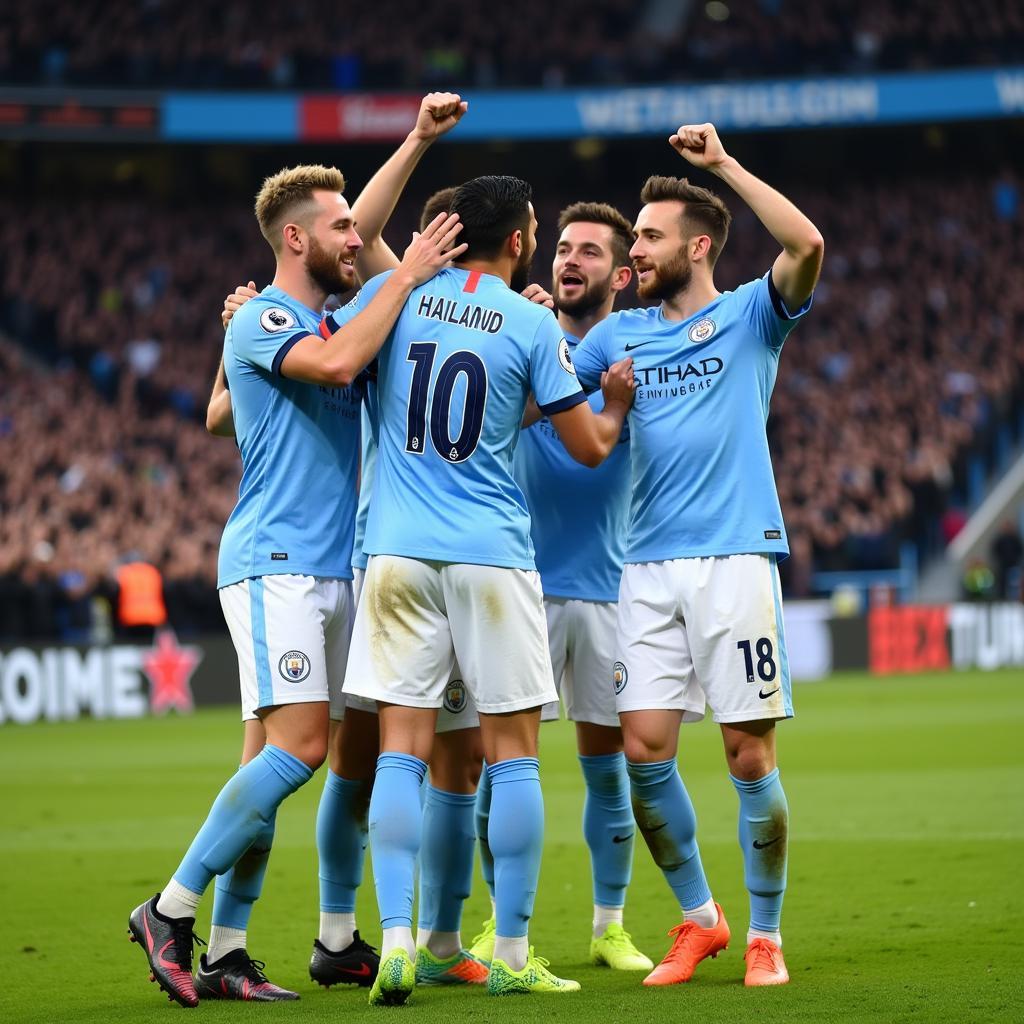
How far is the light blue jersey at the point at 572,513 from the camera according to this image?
641cm

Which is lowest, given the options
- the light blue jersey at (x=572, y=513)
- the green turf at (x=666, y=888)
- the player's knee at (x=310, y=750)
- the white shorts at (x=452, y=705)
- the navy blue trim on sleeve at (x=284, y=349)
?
the green turf at (x=666, y=888)

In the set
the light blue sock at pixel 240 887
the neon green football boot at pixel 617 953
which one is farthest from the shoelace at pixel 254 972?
the neon green football boot at pixel 617 953

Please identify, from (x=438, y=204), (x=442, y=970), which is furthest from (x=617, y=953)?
(x=438, y=204)

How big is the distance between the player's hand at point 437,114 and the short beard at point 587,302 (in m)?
0.91

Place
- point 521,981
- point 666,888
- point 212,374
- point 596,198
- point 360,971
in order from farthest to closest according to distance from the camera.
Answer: point 596,198 < point 212,374 < point 666,888 < point 360,971 < point 521,981

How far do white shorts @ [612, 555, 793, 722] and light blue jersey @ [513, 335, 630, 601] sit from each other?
23.5 inches

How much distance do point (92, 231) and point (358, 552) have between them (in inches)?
1089

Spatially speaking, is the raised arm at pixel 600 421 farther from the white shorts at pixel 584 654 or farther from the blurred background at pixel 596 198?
the blurred background at pixel 596 198

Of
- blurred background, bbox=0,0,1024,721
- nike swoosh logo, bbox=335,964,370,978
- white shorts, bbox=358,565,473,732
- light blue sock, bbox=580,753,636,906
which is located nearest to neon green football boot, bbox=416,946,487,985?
nike swoosh logo, bbox=335,964,370,978

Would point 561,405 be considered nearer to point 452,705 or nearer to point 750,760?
point 452,705

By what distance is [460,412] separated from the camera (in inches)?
211

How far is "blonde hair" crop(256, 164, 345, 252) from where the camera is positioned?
5703 millimetres

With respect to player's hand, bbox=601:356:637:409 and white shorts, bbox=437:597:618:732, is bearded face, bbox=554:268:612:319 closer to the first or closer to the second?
player's hand, bbox=601:356:637:409

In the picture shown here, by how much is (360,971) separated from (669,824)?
116 centimetres
